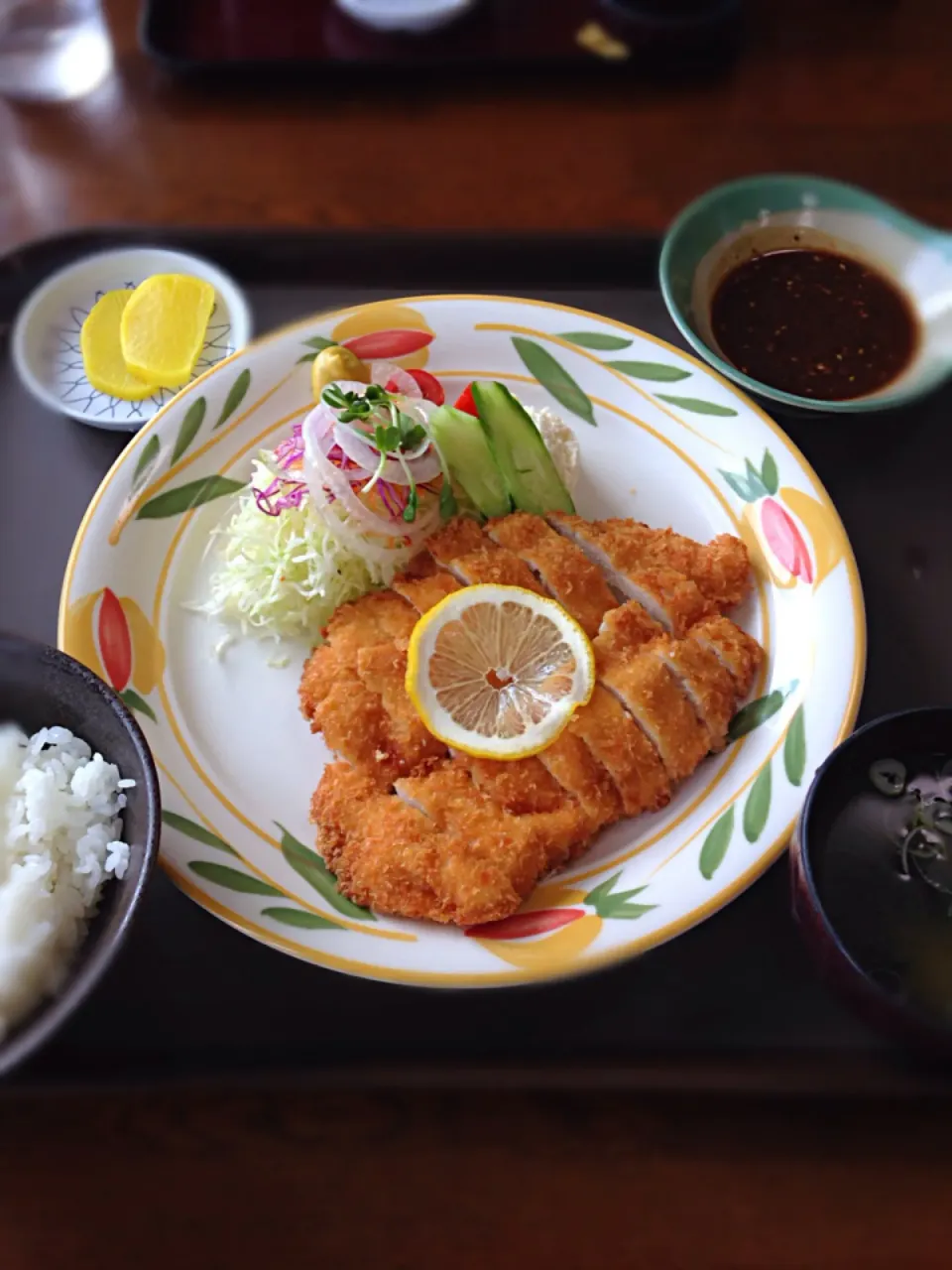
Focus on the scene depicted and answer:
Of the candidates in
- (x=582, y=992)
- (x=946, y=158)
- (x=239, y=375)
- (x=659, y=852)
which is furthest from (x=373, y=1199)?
(x=946, y=158)

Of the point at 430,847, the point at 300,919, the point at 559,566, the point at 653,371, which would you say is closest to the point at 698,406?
the point at 653,371

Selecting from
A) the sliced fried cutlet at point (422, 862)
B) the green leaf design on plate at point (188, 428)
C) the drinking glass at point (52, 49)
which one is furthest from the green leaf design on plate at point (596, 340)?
the drinking glass at point (52, 49)

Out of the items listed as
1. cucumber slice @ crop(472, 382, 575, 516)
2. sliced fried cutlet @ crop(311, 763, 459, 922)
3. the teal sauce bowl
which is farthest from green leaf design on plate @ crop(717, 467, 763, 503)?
sliced fried cutlet @ crop(311, 763, 459, 922)

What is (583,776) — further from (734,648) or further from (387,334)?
(387,334)

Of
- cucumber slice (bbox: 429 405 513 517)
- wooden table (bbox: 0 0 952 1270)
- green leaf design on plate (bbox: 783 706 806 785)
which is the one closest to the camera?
wooden table (bbox: 0 0 952 1270)

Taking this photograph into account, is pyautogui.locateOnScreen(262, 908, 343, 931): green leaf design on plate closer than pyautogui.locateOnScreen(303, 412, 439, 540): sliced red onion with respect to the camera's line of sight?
Yes

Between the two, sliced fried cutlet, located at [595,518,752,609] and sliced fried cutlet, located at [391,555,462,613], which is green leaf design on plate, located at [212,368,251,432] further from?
sliced fried cutlet, located at [595,518,752,609]

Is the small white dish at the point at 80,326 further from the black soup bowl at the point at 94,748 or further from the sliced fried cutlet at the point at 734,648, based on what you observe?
the sliced fried cutlet at the point at 734,648
